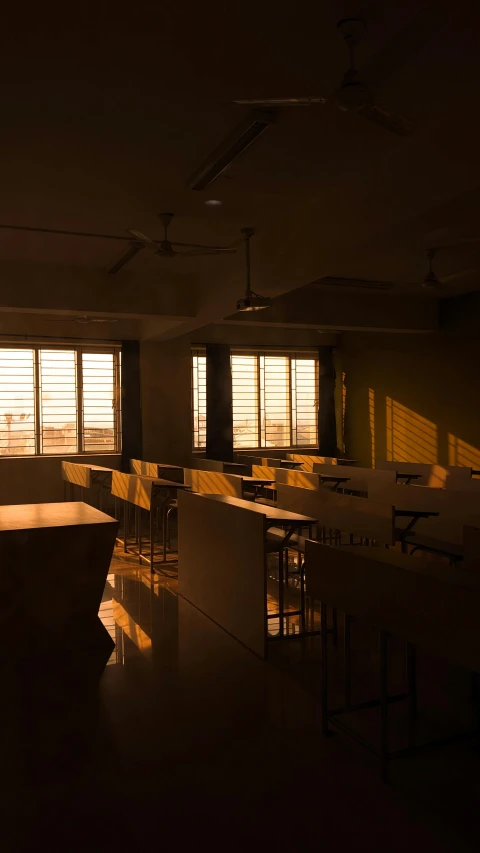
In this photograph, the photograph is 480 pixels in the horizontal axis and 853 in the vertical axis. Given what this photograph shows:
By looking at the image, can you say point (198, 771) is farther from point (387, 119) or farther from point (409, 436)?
point (409, 436)

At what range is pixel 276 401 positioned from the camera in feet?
37.4

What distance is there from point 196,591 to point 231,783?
2581 millimetres

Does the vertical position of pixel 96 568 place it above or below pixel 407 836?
above

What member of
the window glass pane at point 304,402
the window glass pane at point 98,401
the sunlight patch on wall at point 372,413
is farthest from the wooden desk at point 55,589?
the window glass pane at point 304,402

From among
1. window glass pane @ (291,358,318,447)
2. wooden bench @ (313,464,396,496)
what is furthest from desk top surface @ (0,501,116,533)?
window glass pane @ (291,358,318,447)

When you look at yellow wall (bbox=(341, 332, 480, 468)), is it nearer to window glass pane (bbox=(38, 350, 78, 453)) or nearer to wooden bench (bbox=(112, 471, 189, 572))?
wooden bench (bbox=(112, 471, 189, 572))

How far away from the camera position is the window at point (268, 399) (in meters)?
10.8

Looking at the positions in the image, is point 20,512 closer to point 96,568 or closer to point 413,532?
point 96,568

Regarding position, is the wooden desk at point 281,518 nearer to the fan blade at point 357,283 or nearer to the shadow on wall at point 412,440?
the fan blade at point 357,283

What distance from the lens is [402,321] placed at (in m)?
9.20

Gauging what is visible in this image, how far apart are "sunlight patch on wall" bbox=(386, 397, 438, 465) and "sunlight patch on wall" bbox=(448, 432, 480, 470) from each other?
304mm

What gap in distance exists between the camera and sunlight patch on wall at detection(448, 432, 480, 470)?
901cm

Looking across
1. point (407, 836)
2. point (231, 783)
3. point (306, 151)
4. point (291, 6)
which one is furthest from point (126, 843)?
point (306, 151)

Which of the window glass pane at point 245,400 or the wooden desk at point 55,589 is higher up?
the window glass pane at point 245,400
